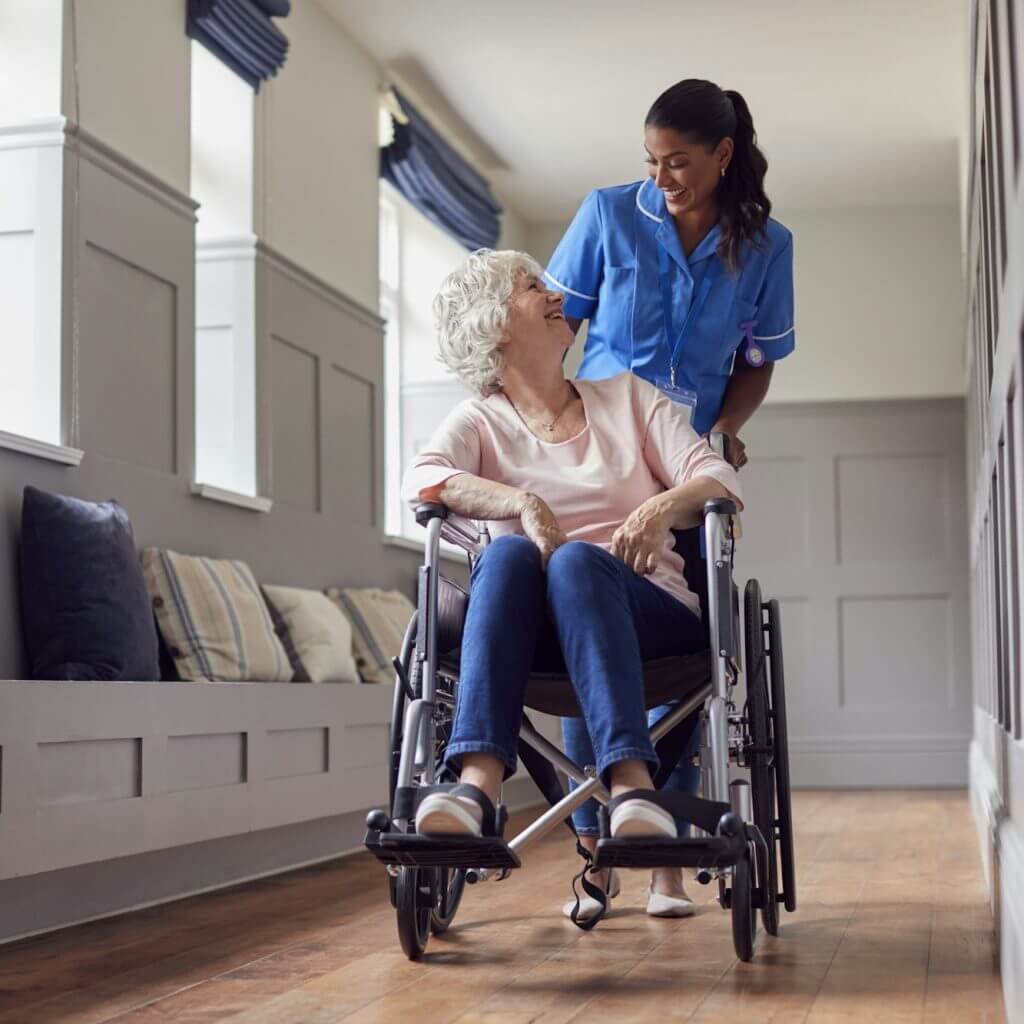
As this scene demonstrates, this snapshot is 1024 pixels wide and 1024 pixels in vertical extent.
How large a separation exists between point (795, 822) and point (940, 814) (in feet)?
2.10

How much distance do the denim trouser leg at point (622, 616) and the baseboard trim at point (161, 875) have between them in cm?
133

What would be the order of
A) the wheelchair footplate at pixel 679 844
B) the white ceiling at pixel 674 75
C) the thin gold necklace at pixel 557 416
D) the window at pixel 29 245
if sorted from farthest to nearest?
the white ceiling at pixel 674 75
the window at pixel 29 245
the thin gold necklace at pixel 557 416
the wheelchair footplate at pixel 679 844

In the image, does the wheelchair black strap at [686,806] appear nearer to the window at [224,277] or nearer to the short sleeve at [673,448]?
the short sleeve at [673,448]

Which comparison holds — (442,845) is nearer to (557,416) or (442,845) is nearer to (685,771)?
(557,416)

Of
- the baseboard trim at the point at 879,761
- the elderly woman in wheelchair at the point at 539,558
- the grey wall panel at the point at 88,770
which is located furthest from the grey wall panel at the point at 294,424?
the baseboard trim at the point at 879,761

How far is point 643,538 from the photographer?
2.22 metres

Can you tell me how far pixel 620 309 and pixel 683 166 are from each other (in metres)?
0.28

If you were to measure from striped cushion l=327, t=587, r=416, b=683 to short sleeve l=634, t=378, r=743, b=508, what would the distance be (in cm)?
229

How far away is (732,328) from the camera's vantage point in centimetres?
278

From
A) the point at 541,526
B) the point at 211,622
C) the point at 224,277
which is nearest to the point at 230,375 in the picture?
the point at 224,277

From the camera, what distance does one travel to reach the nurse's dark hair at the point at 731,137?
8.77 ft

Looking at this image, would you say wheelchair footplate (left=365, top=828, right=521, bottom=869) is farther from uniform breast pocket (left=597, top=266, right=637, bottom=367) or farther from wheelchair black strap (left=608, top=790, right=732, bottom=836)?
uniform breast pocket (left=597, top=266, right=637, bottom=367)

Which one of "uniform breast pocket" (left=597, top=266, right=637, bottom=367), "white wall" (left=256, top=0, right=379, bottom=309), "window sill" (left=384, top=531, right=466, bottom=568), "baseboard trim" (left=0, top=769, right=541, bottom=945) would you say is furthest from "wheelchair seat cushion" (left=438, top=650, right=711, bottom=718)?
"window sill" (left=384, top=531, right=466, bottom=568)

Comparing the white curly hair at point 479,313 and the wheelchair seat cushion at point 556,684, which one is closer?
the wheelchair seat cushion at point 556,684
